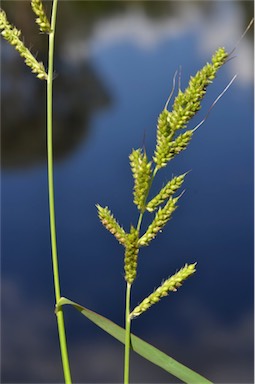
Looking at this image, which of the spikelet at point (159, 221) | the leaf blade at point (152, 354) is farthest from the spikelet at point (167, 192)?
the leaf blade at point (152, 354)

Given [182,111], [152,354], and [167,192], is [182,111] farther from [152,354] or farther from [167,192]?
[152,354]

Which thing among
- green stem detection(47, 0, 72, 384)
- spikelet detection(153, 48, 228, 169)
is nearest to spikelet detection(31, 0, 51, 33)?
green stem detection(47, 0, 72, 384)

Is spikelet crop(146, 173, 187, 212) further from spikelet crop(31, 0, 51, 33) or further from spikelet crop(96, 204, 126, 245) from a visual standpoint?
spikelet crop(31, 0, 51, 33)

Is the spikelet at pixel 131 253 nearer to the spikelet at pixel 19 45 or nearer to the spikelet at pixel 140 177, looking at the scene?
the spikelet at pixel 140 177

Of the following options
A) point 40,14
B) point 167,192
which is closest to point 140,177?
point 167,192

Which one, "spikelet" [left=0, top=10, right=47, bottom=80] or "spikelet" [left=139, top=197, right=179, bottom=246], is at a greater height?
"spikelet" [left=0, top=10, right=47, bottom=80]

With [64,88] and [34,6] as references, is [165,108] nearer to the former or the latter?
[34,6]
